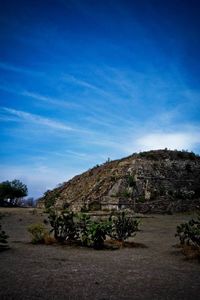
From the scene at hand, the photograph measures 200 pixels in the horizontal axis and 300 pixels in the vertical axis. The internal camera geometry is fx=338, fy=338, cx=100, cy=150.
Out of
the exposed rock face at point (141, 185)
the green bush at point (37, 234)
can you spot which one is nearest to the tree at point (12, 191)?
the exposed rock face at point (141, 185)

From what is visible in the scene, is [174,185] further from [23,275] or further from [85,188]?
[23,275]

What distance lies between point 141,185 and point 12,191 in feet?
111

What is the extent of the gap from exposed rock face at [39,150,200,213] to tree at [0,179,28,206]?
16.5 metres

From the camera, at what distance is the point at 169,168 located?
51.3m

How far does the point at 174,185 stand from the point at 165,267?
128 feet

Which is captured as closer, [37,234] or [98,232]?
[98,232]

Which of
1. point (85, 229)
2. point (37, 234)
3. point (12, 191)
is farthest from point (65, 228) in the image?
point (12, 191)

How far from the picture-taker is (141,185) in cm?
4631

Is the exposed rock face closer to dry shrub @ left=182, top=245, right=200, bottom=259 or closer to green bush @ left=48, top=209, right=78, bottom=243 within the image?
green bush @ left=48, top=209, right=78, bottom=243

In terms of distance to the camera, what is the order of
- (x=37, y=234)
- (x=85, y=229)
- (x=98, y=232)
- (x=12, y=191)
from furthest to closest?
(x=12, y=191) < (x=37, y=234) < (x=85, y=229) < (x=98, y=232)

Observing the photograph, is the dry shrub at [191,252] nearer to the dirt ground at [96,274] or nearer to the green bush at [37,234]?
the dirt ground at [96,274]

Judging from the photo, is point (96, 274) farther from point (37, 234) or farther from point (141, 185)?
point (141, 185)

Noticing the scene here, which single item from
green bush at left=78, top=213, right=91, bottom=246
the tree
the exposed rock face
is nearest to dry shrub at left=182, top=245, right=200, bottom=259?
green bush at left=78, top=213, right=91, bottom=246

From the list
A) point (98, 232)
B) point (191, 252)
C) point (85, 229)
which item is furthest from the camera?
point (85, 229)
